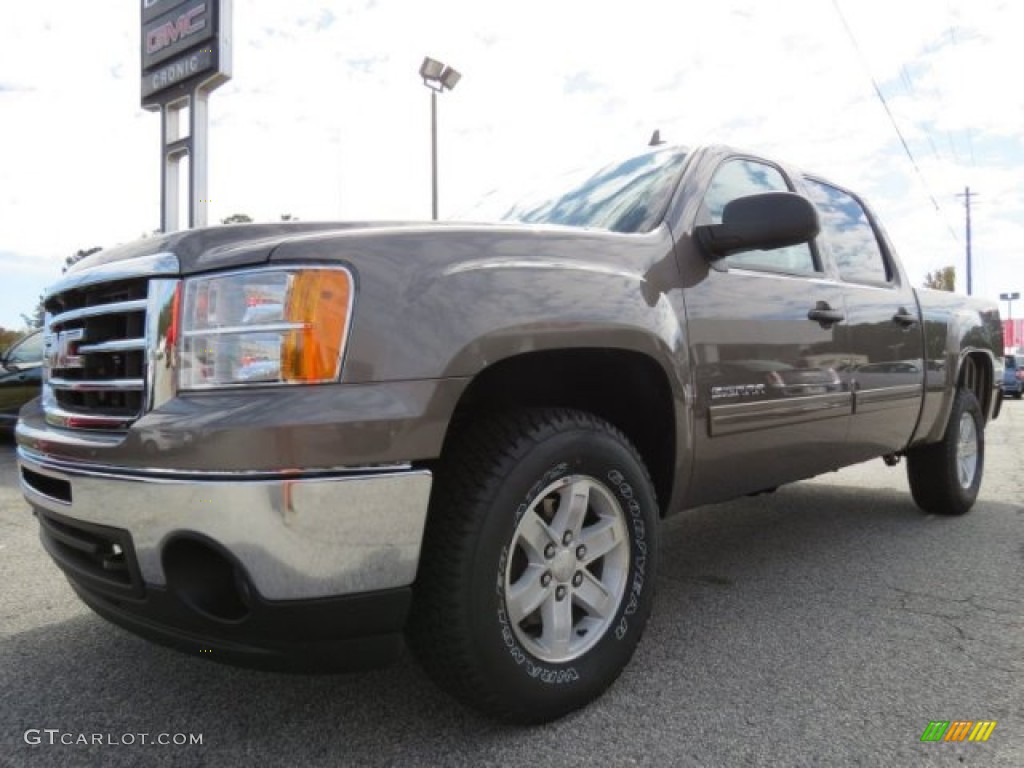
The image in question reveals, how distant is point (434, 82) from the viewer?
41.7 feet

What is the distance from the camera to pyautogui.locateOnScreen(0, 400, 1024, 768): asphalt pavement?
6.46 ft

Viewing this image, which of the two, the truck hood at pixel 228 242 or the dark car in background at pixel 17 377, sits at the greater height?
the truck hood at pixel 228 242

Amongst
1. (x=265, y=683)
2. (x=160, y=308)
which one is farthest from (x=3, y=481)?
(x=160, y=308)

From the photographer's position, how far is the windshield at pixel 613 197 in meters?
2.73

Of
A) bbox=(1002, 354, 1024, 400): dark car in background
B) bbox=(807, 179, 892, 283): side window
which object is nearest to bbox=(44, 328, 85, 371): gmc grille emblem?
bbox=(807, 179, 892, 283): side window

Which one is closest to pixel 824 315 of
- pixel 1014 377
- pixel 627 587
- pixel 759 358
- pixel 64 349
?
pixel 759 358

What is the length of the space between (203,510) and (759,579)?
2611mm

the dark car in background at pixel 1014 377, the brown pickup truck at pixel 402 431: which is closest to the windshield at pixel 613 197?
the brown pickup truck at pixel 402 431

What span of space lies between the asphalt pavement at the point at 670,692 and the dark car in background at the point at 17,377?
6.10 m

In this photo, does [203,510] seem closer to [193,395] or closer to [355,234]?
[193,395]

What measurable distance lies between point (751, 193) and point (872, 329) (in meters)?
0.95

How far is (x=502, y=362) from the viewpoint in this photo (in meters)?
2.10

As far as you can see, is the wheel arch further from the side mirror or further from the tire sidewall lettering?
the side mirror

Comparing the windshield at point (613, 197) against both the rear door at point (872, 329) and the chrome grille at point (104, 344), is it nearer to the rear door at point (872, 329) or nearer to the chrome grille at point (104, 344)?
the rear door at point (872, 329)
